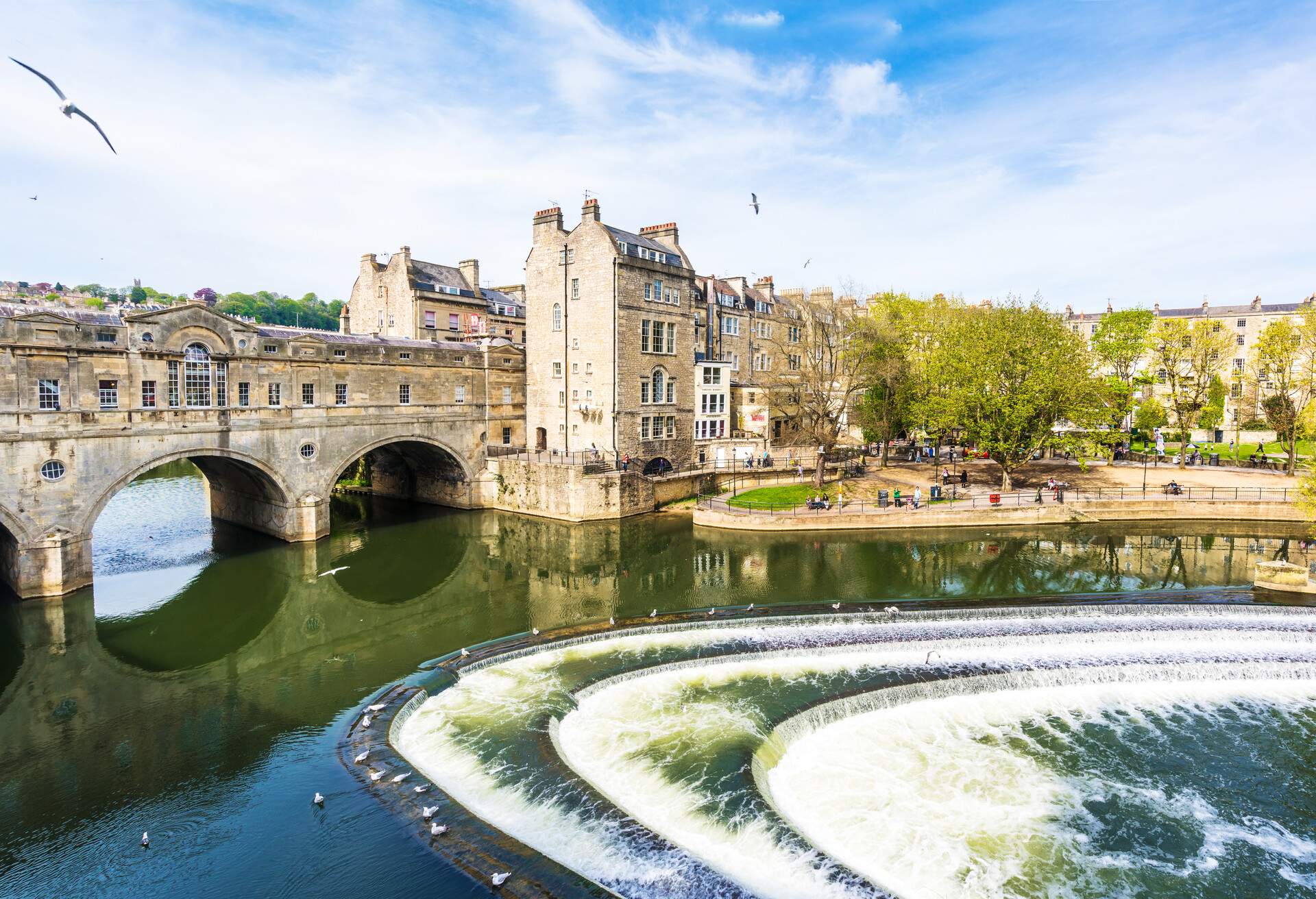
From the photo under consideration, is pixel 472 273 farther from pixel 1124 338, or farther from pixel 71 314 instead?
pixel 1124 338

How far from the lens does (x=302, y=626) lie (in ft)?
87.1

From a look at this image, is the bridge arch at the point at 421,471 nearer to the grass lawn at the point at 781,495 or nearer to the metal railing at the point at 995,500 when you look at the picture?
the metal railing at the point at 995,500

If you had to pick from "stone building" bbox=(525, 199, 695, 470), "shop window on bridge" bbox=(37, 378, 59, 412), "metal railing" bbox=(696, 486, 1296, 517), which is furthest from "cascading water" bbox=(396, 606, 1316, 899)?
"stone building" bbox=(525, 199, 695, 470)

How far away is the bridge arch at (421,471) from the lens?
147 ft

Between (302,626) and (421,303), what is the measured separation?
32584 mm

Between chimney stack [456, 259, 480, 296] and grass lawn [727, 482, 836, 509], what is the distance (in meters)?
29.5

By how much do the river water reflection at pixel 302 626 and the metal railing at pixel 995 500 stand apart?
2.10 meters

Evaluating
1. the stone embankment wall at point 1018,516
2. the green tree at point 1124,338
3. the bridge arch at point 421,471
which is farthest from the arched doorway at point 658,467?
the green tree at point 1124,338

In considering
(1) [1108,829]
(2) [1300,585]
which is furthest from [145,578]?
(2) [1300,585]

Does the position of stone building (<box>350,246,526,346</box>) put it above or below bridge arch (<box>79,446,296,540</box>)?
above

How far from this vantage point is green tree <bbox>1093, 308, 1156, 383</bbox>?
181ft

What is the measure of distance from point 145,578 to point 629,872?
28.4m

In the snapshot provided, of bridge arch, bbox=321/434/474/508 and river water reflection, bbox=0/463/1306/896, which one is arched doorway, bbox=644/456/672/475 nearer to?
river water reflection, bbox=0/463/1306/896

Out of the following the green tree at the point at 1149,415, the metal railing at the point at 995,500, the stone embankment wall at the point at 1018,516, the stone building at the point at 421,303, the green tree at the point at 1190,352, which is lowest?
the stone embankment wall at the point at 1018,516
